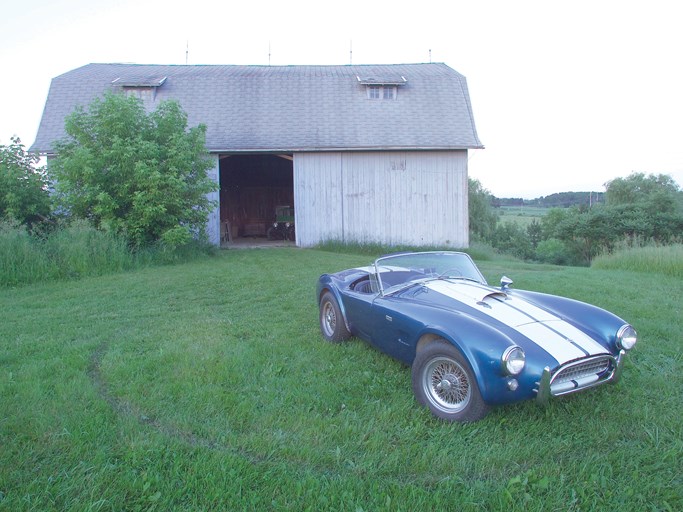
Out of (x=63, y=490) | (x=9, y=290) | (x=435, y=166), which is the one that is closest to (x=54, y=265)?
(x=9, y=290)

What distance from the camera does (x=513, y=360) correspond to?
10.8 ft

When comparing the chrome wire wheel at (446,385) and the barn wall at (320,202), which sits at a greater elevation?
the barn wall at (320,202)

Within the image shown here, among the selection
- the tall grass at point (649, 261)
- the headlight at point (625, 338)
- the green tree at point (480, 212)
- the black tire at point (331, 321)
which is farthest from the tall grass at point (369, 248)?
the green tree at point (480, 212)

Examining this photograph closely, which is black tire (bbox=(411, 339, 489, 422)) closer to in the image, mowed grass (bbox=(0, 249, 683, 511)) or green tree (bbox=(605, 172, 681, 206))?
mowed grass (bbox=(0, 249, 683, 511))

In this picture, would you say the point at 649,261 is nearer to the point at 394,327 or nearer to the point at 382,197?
the point at 382,197

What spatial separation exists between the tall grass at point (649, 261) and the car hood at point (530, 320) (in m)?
8.88

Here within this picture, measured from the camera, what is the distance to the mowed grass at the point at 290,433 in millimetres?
2715

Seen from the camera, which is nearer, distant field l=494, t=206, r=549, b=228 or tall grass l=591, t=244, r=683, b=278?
tall grass l=591, t=244, r=683, b=278

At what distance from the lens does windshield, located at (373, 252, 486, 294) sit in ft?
16.6

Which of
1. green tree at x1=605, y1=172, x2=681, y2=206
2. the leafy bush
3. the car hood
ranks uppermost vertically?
green tree at x1=605, y1=172, x2=681, y2=206

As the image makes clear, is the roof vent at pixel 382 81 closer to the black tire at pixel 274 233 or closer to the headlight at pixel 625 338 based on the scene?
the black tire at pixel 274 233

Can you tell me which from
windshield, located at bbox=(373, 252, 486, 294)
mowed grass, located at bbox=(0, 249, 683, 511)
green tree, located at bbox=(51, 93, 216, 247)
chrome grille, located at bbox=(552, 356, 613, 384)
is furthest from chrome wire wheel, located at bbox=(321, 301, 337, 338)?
green tree, located at bbox=(51, 93, 216, 247)

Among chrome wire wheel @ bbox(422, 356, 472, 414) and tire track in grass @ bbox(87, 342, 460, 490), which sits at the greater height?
chrome wire wheel @ bbox(422, 356, 472, 414)

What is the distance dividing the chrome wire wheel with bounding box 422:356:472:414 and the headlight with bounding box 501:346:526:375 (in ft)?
1.02
